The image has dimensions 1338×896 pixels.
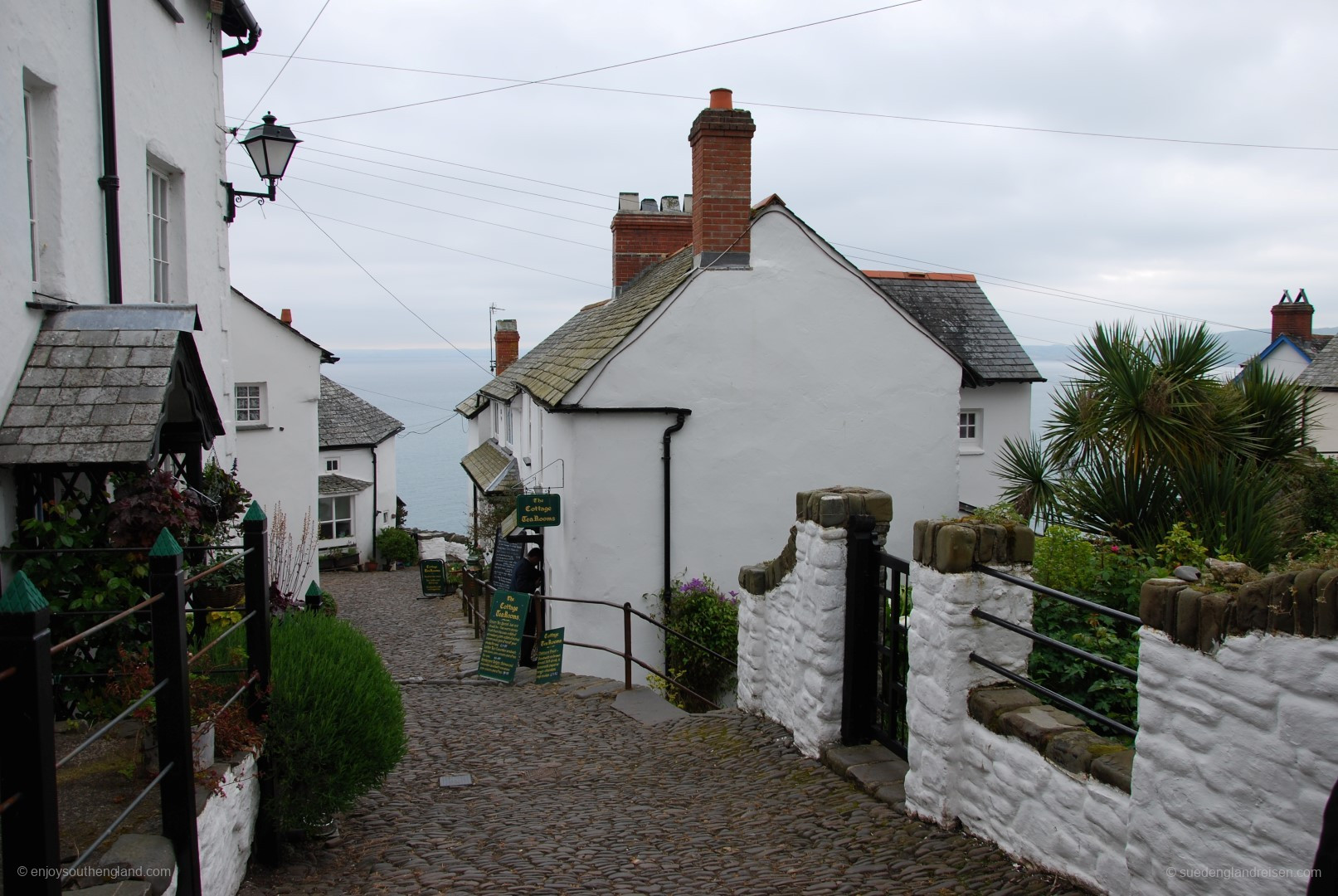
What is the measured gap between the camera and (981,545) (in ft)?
17.3

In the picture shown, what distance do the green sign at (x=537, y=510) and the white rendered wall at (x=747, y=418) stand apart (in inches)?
7.3

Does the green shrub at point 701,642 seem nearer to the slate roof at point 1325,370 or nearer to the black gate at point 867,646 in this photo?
the black gate at point 867,646

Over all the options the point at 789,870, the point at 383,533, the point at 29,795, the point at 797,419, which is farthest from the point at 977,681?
the point at 383,533

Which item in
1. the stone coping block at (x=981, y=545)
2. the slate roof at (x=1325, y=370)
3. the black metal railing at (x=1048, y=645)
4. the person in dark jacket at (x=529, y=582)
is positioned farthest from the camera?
the slate roof at (x=1325, y=370)

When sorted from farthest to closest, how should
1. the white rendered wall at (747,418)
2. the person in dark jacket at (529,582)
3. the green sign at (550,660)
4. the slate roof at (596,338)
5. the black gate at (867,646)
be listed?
the person in dark jacket at (529,582), the slate roof at (596,338), the white rendered wall at (747,418), the green sign at (550,660), the black gate at (867,646)

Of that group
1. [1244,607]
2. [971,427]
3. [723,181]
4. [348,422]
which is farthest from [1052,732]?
[348,422]

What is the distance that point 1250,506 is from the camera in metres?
8.25

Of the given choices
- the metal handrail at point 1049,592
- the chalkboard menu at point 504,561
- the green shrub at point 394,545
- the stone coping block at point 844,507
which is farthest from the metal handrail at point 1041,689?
the green shrub at point 394,545

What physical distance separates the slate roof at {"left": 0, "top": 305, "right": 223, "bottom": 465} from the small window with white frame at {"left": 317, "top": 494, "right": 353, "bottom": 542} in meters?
27.2

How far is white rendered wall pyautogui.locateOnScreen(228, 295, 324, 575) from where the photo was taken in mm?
20453

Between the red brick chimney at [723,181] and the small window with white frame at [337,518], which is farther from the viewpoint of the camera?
the small window with white frame at [337,518]

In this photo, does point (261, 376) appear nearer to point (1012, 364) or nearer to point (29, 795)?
point (1012, 364)

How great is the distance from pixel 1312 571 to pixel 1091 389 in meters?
8.46

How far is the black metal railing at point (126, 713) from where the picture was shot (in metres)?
2.68
